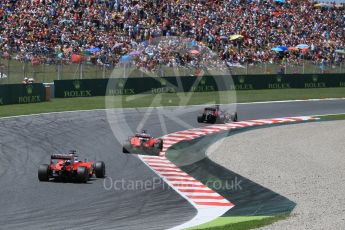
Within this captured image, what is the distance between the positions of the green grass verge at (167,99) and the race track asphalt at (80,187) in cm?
377

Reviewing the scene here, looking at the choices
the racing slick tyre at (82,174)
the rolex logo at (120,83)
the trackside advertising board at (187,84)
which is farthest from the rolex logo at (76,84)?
the racing slick tyre at (82,174)

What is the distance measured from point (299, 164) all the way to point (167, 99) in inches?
770

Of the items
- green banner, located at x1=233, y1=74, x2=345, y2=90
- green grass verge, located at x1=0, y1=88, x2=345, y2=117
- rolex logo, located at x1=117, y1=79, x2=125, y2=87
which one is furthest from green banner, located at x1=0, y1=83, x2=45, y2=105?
green banner, located at x1=233, y1=74, x2=345, y2=90

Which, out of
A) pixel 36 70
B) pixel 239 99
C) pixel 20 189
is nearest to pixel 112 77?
pixel 36 70

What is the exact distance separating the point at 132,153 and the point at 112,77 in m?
20.4

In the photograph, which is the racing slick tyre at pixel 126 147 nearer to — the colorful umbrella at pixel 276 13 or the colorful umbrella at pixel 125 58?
the colorful umbrella at pixel 125 58

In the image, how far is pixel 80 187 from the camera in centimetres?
1709

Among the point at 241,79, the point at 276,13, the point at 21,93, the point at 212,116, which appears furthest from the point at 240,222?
the point at 276,13

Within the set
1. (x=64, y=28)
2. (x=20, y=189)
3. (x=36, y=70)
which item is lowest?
(x=20, y=189)

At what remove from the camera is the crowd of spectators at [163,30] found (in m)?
41.5

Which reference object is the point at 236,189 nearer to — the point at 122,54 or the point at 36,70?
the point at 36,70

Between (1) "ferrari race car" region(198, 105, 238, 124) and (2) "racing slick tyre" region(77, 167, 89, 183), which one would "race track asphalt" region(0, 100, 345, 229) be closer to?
(2) "racing slick tyre" region(77, 167, 89, 183)

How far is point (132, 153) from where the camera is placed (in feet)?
73.2

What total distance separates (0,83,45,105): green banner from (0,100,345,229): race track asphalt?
201 inches
